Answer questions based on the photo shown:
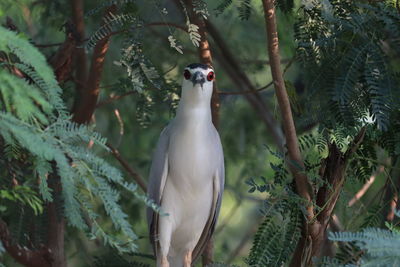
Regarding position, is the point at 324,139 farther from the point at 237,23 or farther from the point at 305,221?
the point at 237,23

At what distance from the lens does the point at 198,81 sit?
14.3 ft

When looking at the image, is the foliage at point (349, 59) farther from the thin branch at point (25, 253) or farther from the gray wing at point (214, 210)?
the thin branch at point (25, 253)

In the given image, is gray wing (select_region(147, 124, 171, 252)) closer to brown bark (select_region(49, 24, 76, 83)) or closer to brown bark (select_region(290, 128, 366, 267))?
brown bark (select_region(49, 24, 76, 83))

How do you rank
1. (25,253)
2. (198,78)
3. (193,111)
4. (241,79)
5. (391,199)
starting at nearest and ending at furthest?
(25,253)
(391,199)
(198,78)
(193,111)
(241,79)

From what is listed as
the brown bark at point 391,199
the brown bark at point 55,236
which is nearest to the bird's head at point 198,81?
the brown bark at point 55,236

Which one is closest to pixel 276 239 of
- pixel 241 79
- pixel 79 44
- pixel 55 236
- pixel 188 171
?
pixel 188 171

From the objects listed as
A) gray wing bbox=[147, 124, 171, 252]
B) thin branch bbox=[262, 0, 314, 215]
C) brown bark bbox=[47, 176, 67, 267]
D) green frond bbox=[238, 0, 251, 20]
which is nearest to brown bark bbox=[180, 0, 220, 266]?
green frond bbox=[238, 0, 251, 20]

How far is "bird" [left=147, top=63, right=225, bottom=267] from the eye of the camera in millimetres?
4488

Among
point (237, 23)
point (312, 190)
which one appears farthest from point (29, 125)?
point (237, 23)

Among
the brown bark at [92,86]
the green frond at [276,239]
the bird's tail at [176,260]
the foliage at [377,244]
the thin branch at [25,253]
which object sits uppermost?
the foliage at [377,244]

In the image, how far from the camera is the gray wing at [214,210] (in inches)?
186

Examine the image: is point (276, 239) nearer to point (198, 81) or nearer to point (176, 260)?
point (198, 81)

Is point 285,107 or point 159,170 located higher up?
point 285,107

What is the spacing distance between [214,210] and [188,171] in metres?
0.47
